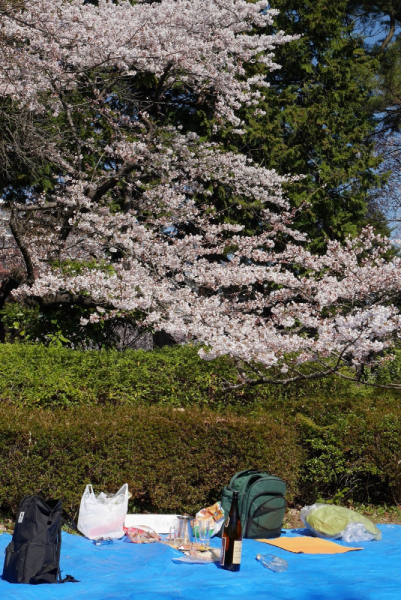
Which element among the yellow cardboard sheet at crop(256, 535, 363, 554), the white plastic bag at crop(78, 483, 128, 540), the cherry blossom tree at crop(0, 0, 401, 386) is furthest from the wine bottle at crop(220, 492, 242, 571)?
the cherry blossom tree at crop(0, 0, 401, 386)

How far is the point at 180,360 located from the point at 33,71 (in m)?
4.78

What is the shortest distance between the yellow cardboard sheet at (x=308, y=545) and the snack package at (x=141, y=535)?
2.86 feet

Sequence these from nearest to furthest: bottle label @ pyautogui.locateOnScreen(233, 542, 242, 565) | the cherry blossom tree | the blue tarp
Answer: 1. the blue tarp
2. bottle label @ pyautogui.locateOnScreen(233, 542, 242, 565)
3. the cherry blossom tree

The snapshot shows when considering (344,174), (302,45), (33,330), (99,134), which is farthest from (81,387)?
(302,45)

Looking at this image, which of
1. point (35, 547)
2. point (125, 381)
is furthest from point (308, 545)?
point (125, 381)

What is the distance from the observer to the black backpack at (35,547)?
338cm

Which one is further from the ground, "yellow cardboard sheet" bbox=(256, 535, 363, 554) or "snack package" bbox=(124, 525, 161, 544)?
"yellow cardboard sheet" bbox=(256, 535, 363, 554)

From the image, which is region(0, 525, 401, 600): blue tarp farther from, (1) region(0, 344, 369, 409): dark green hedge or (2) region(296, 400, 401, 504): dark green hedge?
(1) region(0, 344, 369, 409): dark green hedge

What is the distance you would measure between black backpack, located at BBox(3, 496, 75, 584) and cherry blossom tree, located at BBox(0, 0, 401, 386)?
2.88 metres

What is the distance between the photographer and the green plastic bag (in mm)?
4617

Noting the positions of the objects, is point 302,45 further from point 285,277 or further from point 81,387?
point 81,387

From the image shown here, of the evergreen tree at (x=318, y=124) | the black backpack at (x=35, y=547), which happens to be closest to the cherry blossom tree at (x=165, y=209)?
the evergreen tree at (x=318, y=124)

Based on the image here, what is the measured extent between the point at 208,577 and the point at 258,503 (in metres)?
1.08

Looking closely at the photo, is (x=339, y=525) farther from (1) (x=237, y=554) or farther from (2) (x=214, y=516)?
(1) (x=237, y=554)
